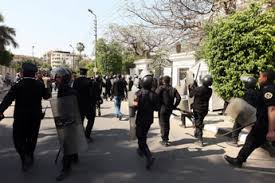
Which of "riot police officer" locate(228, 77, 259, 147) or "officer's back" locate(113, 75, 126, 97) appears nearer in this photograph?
"riot police officer" locate(228, 77, 259, 147)

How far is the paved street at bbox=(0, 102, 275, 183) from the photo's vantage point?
587cm

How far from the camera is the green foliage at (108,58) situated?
49688 millimetres

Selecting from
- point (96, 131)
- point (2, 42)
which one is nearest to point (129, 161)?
point (96, 131)

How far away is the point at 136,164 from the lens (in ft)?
22.2

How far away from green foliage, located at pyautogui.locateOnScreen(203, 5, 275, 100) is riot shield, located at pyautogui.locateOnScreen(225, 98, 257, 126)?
2.85m

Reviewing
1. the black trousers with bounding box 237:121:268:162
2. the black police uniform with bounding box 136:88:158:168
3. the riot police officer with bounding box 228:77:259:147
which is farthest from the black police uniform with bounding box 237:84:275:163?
the black police uniform with bounding box 136:88:158:168

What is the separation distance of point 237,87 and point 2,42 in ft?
163

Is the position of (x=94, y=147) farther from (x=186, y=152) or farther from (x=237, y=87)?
(x=237, y=87)

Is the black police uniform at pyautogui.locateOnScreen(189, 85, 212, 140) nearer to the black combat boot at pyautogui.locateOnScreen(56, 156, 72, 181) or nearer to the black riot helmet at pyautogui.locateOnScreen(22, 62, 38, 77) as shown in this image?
the black combat boot at pyautogui.locateOnScreen(56, 156, 72, 181)

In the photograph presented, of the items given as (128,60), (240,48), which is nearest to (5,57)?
(128,60)

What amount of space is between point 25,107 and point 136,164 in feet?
6.81

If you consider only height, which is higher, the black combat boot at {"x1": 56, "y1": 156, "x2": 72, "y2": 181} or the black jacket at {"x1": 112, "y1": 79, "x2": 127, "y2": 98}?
the black jacket at {"x1": 112, "y1": 79, "x2": 127, "y2": 98}

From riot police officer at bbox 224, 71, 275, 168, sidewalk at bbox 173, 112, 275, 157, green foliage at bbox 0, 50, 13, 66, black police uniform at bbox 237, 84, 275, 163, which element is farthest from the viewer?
green foliage at bbox 0, 50, 13, 66

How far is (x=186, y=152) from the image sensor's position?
7922 millimetres
